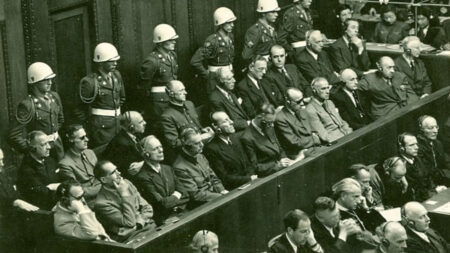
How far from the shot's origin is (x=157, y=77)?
43.4 ft

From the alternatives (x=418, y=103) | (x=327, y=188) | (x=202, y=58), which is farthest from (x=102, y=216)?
(x=418, y=103)

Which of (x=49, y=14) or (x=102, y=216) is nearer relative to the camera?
(x=102, y=216)

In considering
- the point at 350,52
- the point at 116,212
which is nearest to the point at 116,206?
the point at 116,212

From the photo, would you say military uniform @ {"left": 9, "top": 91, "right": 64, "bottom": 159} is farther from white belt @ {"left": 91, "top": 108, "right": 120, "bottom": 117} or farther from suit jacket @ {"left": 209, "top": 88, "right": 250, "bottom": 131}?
suit jacket @ {"left": 209, "top": 88, "right": 250, "bottom": 131}

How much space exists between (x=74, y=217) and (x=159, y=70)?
11.3 feet

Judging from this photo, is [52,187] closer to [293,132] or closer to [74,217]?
[74,217]

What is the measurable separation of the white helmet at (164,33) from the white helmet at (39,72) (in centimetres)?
180

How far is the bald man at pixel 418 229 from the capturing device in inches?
412

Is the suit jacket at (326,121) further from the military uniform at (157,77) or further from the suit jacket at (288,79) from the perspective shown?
the military uniform at (157,77)

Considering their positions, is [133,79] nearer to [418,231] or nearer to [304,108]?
[304,108]

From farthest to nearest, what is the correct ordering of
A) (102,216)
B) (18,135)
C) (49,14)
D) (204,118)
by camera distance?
(204,118) < (49,14) < (18,135) < (102,216)

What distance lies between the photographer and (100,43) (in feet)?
42.7

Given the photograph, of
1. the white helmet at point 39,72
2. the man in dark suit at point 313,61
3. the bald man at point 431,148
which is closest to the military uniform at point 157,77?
the white helmet at point 39,72

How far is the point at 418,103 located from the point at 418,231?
3653mm
